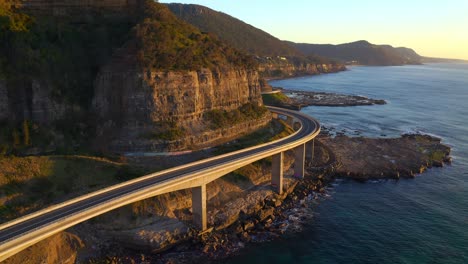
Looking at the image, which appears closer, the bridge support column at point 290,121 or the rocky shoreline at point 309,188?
the rocky shoreline at point 309,188

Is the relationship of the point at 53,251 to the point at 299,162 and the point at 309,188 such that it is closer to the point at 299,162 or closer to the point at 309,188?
the point at 309,188

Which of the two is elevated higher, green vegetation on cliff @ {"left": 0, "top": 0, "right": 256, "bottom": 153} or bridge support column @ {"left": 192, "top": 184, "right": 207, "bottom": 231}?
green vegetation on cliff @ {"left": 0, "top": 0, "right": 256, "bottom": 153}

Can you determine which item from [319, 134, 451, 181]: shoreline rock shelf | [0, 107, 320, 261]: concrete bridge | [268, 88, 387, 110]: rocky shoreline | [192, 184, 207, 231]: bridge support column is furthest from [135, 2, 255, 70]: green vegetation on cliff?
[268, 88, 387, 110]: rocky shoreline

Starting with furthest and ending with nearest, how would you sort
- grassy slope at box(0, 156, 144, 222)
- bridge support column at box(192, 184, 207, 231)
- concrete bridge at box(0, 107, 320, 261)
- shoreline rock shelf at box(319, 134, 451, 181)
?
shoreline rock shelf at box(319, 134, 451, 181), bridge support column at box(192, 184, 207, 231), grassy slope at box(0, 156, 144, 222), concrete bridge at box(0, 107, 320, 261)

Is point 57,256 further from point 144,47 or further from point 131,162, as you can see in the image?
point 144,47

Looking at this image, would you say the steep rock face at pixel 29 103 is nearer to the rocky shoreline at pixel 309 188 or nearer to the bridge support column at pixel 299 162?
the rocky shoreline at pixel 309 188

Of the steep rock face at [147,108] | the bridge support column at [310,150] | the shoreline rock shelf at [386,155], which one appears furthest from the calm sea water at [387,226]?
the steep rock face at [147,108]

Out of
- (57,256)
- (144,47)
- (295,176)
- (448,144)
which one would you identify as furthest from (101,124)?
(448,144)

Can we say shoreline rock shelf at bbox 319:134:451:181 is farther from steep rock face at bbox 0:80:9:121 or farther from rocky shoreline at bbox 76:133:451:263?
steep rock face at bbox 0:80:9:121
